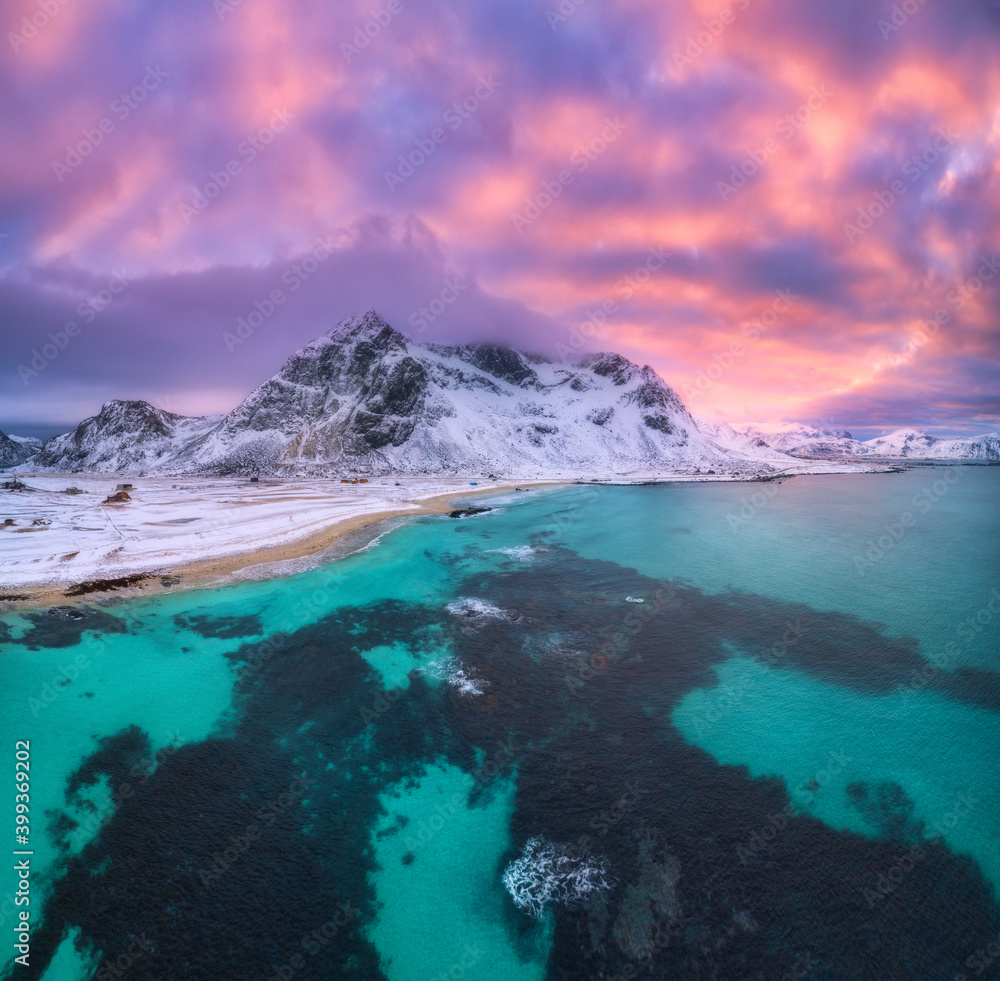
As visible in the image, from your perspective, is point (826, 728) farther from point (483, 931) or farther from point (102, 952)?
point (102, 952)

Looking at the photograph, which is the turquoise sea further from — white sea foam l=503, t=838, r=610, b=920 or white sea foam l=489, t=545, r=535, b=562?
white sea foam l=489, t=545, r=535, b=562

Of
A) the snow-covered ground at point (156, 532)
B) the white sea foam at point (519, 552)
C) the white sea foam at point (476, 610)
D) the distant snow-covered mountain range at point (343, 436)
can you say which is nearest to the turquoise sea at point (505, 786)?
the white sea foam at point (476, 610)

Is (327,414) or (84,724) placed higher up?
(327,414)

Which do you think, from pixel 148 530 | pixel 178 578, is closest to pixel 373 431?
pixel 148 530

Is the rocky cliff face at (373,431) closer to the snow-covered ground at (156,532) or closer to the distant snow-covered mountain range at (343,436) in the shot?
the distant snow-covered mountain range at (343,436)

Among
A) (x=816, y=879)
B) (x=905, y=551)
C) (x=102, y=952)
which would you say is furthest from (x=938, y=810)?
(x=905, y=551)

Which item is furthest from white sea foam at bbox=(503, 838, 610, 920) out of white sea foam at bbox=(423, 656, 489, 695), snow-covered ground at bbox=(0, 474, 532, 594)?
snow-covered ground at bbox=(0, 474, 532, 594)
